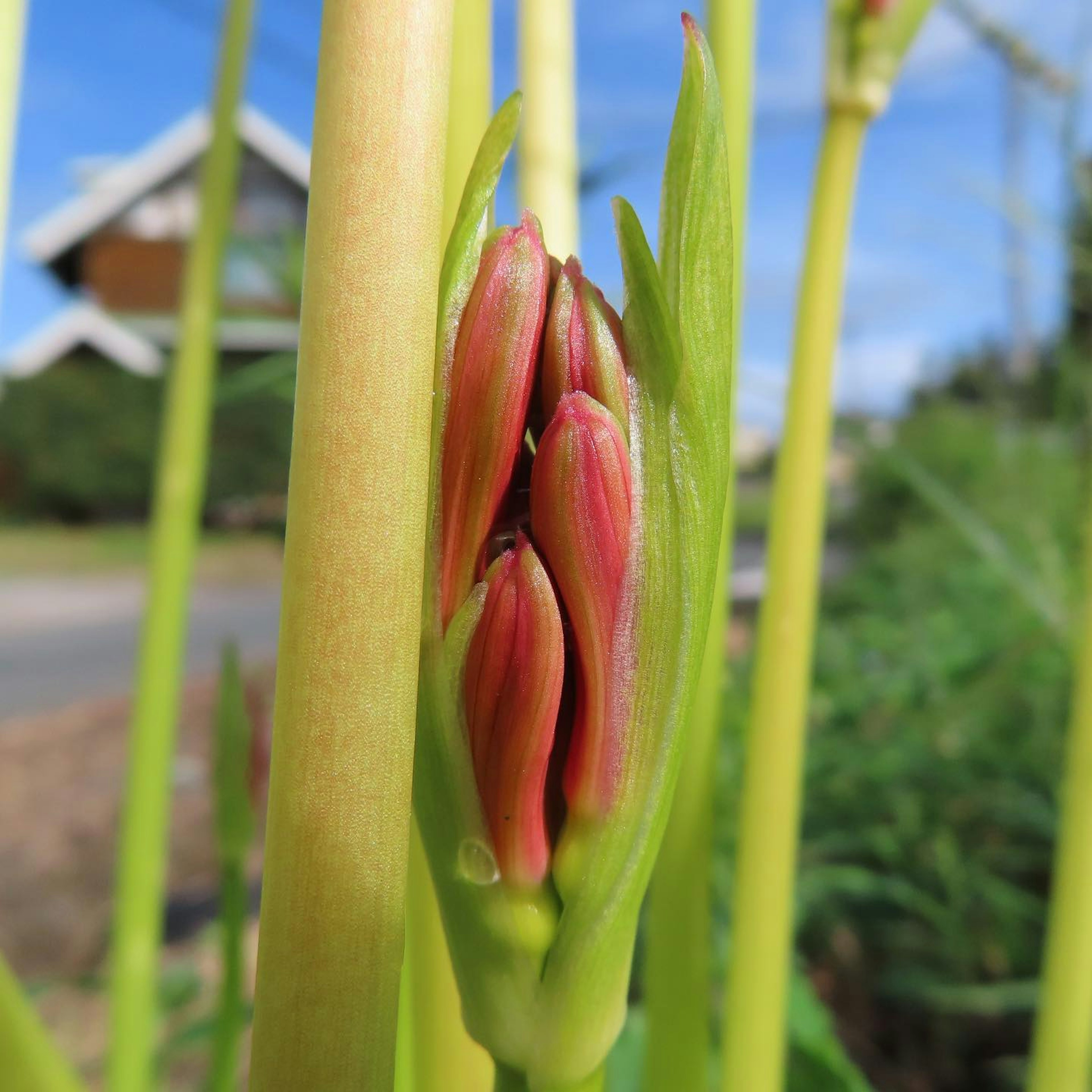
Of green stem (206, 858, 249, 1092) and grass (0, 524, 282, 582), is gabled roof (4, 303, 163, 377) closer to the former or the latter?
grass (0, 524, 282, 582)

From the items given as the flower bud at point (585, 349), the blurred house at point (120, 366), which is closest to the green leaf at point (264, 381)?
the flower bud at point (585, 349)

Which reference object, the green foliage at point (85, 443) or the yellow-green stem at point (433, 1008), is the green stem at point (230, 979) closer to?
the yellow-green stem at point (433, 1008)

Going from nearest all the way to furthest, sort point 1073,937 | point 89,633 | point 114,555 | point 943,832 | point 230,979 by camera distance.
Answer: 1. point 1073,937
2. point 230,979
3. point 943,832
4. point 89,633
5. point 114,555

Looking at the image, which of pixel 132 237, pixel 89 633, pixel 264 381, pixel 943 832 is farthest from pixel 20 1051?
pixel 132 237

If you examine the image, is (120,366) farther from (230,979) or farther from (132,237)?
(230,979)

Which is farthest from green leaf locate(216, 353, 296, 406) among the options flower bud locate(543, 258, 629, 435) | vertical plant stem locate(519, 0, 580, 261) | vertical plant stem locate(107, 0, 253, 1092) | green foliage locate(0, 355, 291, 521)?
green foliage locate(0, 355, 291, 521)
